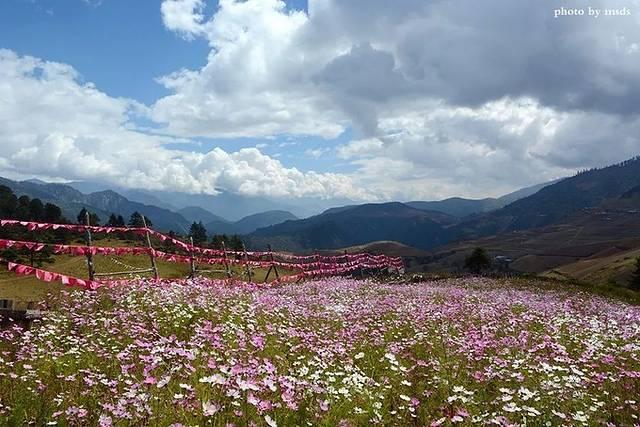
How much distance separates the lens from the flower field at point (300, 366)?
→ 17.7 feet

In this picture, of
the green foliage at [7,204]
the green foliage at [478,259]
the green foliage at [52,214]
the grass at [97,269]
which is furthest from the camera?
the green foliage at [52,214]

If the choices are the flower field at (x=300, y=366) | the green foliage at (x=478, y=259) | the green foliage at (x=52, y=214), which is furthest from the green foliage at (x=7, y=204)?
the flower field at (x=300, y=366)

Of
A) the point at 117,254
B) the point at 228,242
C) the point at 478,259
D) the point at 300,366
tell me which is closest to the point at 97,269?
the point at 117,254

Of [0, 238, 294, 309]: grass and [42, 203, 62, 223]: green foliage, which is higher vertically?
[42, 203, 62, 223]: green foliage

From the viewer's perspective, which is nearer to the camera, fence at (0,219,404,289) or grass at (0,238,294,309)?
fence at (0,219,404,289)

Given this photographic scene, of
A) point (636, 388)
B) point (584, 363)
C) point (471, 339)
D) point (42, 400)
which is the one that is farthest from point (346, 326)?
point (42, 400)

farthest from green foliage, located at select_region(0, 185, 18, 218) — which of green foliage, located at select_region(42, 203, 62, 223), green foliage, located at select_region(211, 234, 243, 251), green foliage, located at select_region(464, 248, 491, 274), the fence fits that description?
green foliage, located at select_region(464, 248, 491, 274)

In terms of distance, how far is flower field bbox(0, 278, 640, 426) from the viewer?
17.7 feet

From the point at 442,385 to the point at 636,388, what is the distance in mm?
2829

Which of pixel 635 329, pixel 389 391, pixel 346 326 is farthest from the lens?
pixel 635 329

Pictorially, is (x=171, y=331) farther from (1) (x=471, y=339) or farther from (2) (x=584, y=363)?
(2) (x=584, y=363)

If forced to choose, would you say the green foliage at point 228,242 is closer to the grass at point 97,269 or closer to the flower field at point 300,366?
the grass at point 97,269

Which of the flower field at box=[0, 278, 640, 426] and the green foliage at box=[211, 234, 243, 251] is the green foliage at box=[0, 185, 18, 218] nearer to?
the green foliage at box=[211, 234, 243, 251]

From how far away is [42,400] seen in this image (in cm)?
593
